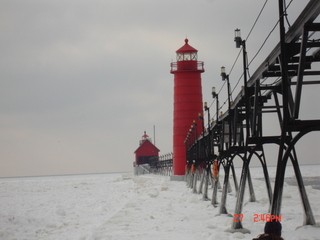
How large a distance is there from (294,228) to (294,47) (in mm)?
5043

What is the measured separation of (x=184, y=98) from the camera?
39.2 meters

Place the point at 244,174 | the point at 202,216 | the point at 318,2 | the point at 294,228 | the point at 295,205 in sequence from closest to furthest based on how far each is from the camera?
the point at 318,2 → the point at 294,228 → the point at 244,174 → the point at 202,216 → the point at 295,205

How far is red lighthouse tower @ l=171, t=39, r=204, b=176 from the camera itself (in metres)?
39.2

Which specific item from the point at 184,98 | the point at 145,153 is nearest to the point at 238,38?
the point at 184,98

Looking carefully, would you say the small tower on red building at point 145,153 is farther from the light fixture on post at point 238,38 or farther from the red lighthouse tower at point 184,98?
the light fixture on post at point 238,38

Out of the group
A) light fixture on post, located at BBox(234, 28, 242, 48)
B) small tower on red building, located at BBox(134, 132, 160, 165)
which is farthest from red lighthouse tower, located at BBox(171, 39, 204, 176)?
small tower on red building, located at BBox(134, 132, 160, 165)

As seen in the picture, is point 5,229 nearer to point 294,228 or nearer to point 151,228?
point 151,228

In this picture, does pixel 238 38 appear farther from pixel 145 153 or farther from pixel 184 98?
pixel 145 153

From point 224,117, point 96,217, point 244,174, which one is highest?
point 224,117

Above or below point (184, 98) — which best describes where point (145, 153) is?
below

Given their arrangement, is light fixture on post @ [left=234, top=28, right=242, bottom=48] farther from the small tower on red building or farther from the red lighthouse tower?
the small tower on red building

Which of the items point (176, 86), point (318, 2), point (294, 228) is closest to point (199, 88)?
point (176, 86)

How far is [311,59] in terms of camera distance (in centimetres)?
961

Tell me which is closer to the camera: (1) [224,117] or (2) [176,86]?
(1) [224,117]
